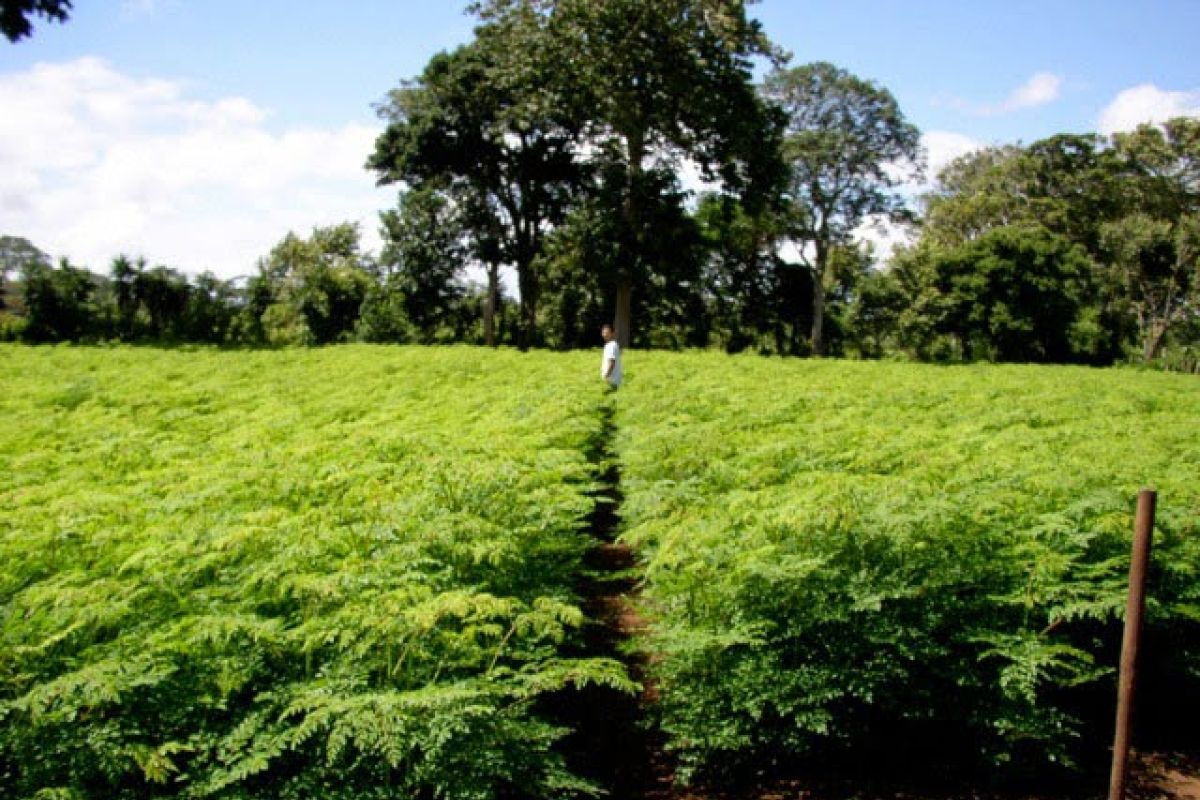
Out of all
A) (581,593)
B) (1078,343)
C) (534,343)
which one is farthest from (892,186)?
(581,593)

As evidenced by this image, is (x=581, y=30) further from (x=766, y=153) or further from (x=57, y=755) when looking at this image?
(x=57, y=755)

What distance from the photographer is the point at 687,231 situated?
112 feet

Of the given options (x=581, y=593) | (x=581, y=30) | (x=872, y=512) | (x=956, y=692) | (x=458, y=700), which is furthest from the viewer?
(x=581, y=30)

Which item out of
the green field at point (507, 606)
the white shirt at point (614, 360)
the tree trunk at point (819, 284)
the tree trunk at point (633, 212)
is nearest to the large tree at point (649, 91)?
the tree trunk at point (633, 212)

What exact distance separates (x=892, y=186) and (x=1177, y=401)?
31004 mm

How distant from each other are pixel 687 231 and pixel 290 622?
3126cm

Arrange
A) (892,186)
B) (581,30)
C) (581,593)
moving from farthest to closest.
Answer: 1. (892,186)
2. (581,30)
3. (581,593)

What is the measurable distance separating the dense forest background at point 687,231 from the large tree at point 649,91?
87 millimetres

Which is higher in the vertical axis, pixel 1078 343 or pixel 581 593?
pixel 1078 343

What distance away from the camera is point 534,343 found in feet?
139

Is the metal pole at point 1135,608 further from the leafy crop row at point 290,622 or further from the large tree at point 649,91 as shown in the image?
the large tree at point 649,91

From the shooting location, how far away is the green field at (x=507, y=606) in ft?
11.5

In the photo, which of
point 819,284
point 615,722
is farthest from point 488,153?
point 615,722

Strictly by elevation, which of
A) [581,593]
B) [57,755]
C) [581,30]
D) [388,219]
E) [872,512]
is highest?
[581,30]
